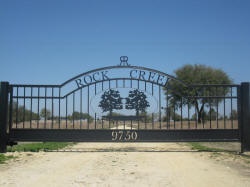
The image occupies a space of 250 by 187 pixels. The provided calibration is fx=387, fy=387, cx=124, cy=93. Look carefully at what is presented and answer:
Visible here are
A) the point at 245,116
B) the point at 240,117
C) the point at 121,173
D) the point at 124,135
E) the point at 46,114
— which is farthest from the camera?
the point at 46,114

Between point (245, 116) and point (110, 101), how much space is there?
17.7ft

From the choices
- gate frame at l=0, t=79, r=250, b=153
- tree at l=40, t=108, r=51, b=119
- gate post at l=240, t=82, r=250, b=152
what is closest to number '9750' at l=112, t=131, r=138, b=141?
gate frame at l=0, t=79, r=250, b=153

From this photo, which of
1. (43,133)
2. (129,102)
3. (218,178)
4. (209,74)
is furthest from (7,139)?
(209,74)

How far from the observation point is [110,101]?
1586cm

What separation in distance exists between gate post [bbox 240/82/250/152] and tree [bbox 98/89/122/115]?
15.9 feet

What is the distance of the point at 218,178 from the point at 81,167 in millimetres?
3888

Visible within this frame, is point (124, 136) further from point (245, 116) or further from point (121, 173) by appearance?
point (121, 173)

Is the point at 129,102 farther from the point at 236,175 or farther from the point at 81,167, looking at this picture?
Result: the point at 236,175

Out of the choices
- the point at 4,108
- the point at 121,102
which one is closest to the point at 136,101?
the point at 121,102

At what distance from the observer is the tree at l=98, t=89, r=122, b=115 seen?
15.8 metres

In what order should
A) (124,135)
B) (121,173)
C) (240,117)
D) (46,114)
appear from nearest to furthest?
(121,173), (240,117), (124,135), (46,114)

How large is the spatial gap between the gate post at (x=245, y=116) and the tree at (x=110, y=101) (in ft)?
15.9

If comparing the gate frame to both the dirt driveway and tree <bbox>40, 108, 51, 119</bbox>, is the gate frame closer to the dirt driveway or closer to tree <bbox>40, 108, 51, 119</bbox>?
tree <bbox>40, 108, 51, 119</bbox>

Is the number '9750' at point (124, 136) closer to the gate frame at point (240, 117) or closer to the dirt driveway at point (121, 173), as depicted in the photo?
the gate frame at point (240, 117)
